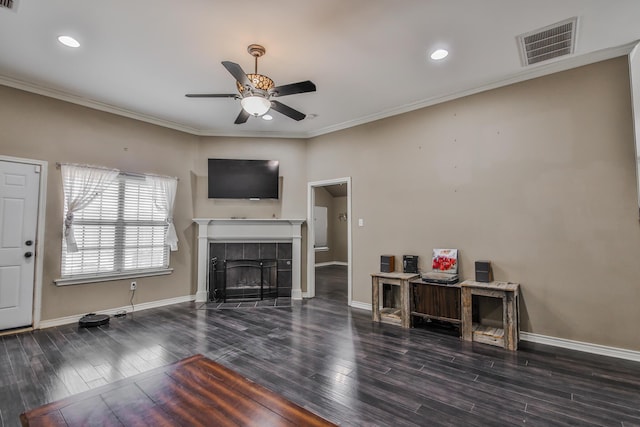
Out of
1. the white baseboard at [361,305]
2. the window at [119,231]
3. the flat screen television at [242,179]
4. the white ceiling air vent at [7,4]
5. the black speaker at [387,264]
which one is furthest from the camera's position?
the flat screen television at [242,179]

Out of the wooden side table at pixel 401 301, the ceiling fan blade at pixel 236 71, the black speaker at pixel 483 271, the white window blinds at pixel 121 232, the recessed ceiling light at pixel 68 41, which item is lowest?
the wooden side table at pixel 401 301

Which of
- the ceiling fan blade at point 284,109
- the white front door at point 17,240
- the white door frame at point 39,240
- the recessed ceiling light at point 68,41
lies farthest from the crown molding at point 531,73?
the white front door at point 17,240

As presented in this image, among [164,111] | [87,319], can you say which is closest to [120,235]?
[87,319]

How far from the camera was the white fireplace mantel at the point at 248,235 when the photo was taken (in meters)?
5.45

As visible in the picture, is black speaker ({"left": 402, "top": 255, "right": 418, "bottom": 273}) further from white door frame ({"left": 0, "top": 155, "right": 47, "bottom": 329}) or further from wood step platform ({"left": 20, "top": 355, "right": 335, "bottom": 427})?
white door frame ({"left": 0, "top": 155, "right": 47, "bottom": 329})

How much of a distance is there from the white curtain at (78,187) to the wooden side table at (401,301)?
4.20 meters

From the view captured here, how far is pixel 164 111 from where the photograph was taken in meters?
4.81

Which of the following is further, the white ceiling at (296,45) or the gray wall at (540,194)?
the gray wall at (540,194)

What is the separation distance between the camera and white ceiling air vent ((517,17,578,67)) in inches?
112

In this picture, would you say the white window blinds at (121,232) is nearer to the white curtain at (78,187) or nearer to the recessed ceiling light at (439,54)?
the white curtain at (78,187)

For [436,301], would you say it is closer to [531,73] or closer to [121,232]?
[531,73]

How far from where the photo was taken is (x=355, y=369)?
279 cm

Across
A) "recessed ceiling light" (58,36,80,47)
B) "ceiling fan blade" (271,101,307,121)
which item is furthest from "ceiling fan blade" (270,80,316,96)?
"recessed ceiling light" (58,36,80,47)

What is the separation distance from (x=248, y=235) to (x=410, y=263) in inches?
113
